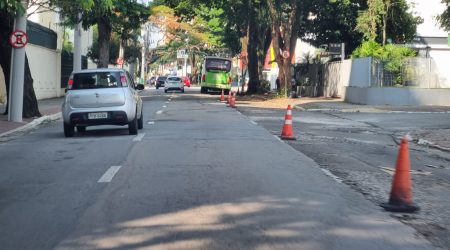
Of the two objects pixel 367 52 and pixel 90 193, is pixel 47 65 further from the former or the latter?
pixel 90 193

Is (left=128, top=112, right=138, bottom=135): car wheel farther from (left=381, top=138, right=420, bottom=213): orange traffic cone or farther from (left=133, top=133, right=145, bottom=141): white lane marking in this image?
(left=381, top=138, right=420, bottom=213): orange traffic cone

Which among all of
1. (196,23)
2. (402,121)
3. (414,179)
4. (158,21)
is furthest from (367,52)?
(196,23)

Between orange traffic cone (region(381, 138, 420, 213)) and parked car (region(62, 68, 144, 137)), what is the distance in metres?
9.26

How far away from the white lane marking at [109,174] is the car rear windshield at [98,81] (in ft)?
19.0

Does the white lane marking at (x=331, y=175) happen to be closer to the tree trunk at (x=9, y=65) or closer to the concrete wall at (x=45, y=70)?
the tree trunk at (x=9, y=65)

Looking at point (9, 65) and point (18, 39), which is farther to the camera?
point (9, 65)

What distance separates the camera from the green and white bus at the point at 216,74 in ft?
189

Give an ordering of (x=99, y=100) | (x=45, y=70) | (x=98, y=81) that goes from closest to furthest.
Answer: (x=99, y=100) < (x=98, y=81) < (x=45, y=70)

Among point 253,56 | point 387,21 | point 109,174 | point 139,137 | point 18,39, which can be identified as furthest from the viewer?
point 253,56

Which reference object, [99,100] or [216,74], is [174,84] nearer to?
[216,74]

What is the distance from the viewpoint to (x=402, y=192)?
797 centimetres

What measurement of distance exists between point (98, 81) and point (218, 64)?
4180 centimetres

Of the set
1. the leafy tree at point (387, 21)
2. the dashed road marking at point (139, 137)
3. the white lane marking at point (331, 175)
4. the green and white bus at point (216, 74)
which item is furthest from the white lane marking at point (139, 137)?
the green and white bus at point (216, 74)

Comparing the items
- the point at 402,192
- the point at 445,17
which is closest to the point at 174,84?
the point at 445,17
